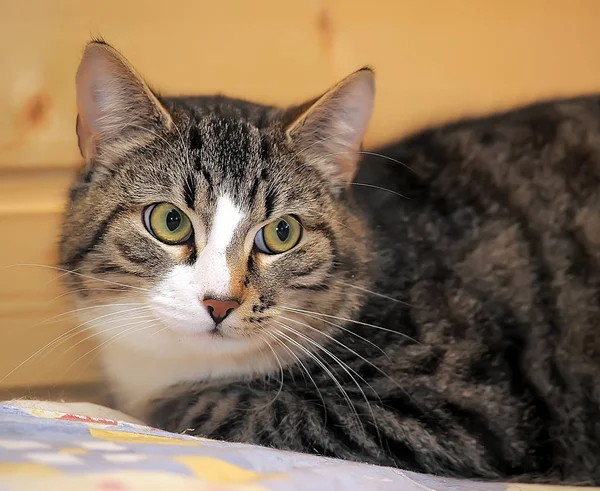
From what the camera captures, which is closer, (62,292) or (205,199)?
(205,199)

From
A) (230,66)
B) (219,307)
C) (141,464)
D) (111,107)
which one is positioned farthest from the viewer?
(230,66)

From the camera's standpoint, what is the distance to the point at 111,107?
1022 millimetres

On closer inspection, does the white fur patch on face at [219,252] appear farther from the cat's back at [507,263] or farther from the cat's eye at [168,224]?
the cat's back at [507,263]

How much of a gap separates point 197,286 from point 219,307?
4 cm

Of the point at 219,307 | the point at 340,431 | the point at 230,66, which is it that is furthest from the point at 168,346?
the point at 230,66

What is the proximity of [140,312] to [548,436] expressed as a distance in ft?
2.08

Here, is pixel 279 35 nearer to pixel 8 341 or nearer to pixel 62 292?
pixel 62 292

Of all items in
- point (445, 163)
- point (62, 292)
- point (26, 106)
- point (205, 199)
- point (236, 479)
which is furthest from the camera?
point (26, 106)

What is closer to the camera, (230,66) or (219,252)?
(219,252)

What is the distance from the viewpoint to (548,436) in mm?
1029

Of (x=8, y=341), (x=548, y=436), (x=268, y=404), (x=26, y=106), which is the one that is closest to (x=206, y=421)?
(x=268, y=404)

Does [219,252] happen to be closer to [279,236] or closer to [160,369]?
[279,236]

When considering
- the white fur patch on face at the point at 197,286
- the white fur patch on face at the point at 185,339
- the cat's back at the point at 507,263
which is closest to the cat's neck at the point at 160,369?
the white fur patch on face at the point at 185,339

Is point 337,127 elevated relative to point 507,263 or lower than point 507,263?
elevated
